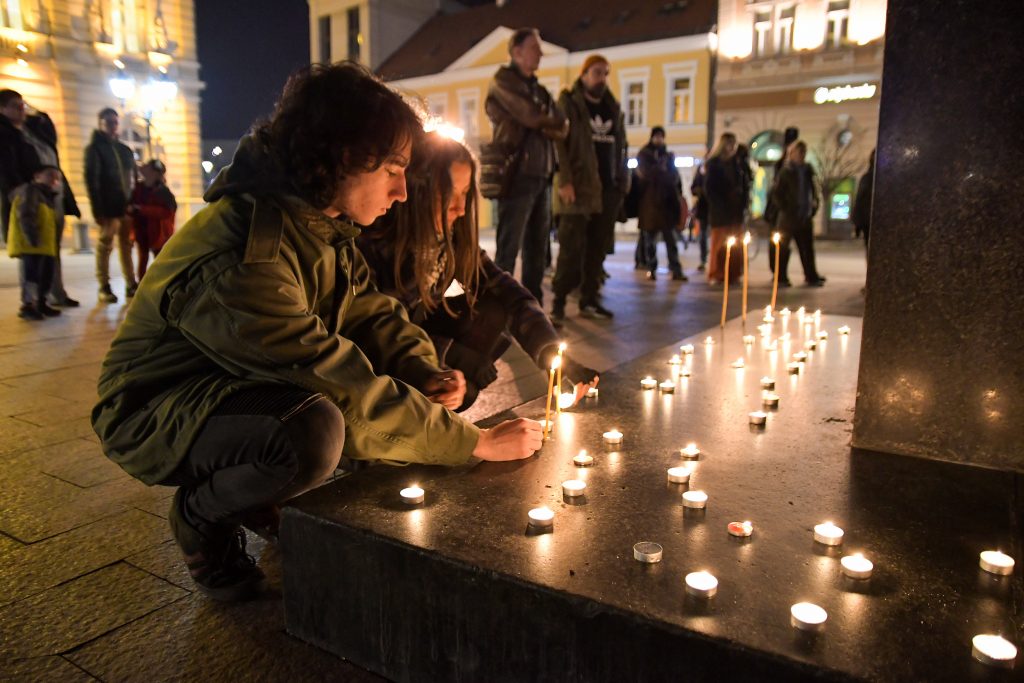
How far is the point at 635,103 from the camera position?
32.7m

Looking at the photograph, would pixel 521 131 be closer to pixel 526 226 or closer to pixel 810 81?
pixel 526 226

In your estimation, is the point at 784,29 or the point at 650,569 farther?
the point at 784,29

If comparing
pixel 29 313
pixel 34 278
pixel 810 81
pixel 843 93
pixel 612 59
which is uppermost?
pixel 612 59

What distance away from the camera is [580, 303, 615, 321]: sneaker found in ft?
22.0

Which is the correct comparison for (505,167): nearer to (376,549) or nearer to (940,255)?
(940,255)

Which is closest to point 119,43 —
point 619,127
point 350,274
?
point 619,127

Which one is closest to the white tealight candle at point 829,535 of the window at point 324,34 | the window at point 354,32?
the window at point 354,32

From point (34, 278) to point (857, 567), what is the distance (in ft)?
23.3

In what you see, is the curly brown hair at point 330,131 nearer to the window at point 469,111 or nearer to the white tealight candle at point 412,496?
the white tealight candle at point 412,496

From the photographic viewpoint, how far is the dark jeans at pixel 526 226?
5.70 m

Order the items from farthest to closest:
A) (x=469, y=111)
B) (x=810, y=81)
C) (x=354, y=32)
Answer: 1. (x=354, y=32)
2. (x=469, y=111)
3. (x=810, y=81)

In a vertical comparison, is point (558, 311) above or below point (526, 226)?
below

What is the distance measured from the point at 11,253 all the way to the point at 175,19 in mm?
21555

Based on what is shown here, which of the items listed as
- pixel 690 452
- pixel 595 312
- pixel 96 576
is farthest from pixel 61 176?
pixel 690 452
